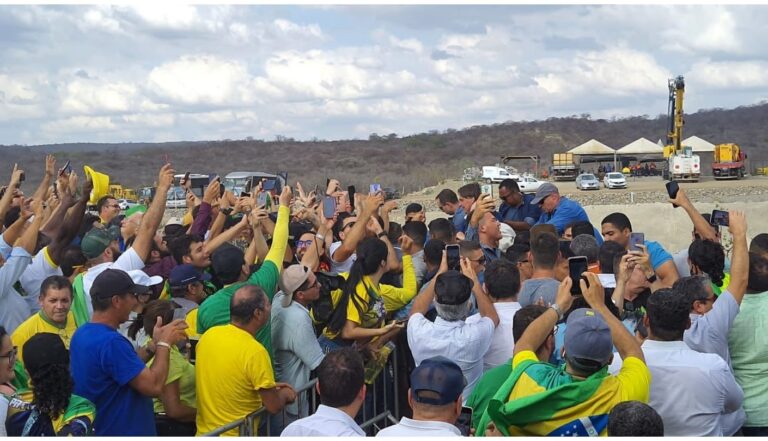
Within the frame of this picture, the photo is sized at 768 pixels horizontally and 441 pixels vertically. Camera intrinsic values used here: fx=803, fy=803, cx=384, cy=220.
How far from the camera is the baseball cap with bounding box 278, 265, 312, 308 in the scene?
5.16 metres

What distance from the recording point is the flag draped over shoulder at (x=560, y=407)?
11.3 feet

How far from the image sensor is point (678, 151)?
46.7 metres

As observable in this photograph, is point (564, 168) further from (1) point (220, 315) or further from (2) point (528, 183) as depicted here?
(1) point (220, 315)

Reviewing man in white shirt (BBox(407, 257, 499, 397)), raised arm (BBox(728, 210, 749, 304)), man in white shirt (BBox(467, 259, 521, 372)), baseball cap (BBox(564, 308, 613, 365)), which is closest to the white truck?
man in white shirt (BBox(467, 259, 521, 372))

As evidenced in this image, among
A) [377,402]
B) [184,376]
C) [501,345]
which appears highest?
[501,345]

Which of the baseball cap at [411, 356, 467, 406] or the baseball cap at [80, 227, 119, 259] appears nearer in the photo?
the baseball cap at [411, 356, 467, 406]

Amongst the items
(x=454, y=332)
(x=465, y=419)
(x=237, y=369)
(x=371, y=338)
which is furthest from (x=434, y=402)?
(x=371, y=338)

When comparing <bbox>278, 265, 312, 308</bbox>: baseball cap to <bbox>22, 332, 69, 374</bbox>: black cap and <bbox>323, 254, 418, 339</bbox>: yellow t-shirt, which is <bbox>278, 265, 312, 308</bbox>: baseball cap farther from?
<bbox>22, 332, 69, 374</bbox>: black cap

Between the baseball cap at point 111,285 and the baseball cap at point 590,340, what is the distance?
2320mm

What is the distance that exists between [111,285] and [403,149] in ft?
324

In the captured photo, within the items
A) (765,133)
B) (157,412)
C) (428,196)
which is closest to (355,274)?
(157,412)

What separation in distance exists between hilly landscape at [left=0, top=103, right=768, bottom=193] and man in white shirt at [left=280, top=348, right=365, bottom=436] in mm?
63179

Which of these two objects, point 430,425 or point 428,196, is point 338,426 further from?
point 428,196

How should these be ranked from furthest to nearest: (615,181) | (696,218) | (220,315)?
(615,181) → (696,218) → (220,315)
